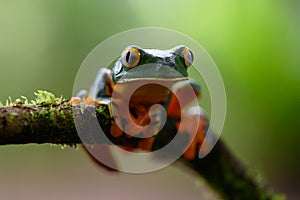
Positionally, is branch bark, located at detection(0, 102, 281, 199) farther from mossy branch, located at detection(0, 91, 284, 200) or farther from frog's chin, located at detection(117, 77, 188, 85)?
frog's chin, located at detection(117, 77, 188, 85)

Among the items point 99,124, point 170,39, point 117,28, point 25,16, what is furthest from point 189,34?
point 99,124

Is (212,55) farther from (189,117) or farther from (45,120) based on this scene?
(45,120)

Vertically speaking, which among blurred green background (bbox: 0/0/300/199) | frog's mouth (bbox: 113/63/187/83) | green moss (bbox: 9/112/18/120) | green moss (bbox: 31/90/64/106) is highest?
frog's mouth (bbox: 113/63/187/83)

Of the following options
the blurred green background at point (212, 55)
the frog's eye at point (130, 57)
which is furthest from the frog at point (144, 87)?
the blurred green background at point (212, 55)

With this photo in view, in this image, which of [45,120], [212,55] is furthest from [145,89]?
[212,55]

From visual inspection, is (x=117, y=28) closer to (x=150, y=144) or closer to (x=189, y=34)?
(x=189, y=34)

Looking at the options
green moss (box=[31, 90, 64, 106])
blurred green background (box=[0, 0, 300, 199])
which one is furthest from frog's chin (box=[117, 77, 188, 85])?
blurred green background (box=[0, 0, 300, 199])

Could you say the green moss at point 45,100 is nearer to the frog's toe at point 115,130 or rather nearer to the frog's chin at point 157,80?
the frog's toe at point 115,130

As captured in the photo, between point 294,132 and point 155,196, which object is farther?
point 294,132
